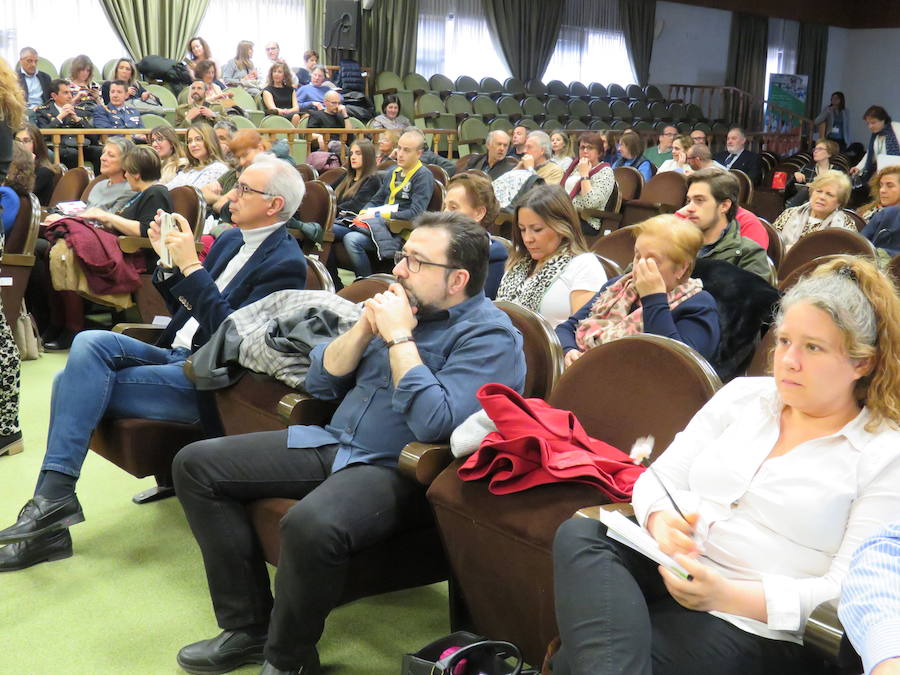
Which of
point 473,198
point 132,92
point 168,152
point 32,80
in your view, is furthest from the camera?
point 132,92

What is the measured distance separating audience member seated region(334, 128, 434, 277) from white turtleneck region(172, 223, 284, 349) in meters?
2.42

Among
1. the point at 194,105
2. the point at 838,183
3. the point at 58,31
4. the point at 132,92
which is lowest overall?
the point at 838,183

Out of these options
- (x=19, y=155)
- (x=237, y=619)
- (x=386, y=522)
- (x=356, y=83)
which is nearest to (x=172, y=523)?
(x=237, y=619)

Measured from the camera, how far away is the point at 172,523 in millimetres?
2744

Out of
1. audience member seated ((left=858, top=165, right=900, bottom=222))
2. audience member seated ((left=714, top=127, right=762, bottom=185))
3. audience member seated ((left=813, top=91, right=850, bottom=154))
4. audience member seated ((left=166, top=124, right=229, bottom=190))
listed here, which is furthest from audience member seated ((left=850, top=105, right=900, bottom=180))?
audience member seated ((left=813, top=91, right=850, bottom=154))

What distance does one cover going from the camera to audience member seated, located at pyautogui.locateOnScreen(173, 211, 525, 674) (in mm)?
1826

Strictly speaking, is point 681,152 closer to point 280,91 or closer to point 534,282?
point 280,91

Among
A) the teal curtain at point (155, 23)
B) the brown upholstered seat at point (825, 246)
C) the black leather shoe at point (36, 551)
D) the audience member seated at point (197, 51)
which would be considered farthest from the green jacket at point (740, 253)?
the teal curtain at point (155, 23)

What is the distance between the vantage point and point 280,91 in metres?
10.7

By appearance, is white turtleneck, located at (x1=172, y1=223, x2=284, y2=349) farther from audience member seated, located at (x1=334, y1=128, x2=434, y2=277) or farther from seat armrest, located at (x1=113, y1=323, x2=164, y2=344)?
audience member seated, located at (x1=334, y1=128, x2=434, y2=277)

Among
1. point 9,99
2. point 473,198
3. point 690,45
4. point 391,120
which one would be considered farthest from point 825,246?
point 690,45

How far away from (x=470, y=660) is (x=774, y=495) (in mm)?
571

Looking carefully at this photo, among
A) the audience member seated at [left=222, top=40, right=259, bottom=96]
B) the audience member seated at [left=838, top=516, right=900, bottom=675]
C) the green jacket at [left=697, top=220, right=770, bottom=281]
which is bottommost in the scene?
the audience member seated at [left=838, top=516, right=900, bottom=675]

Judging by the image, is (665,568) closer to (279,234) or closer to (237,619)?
(237,619)
